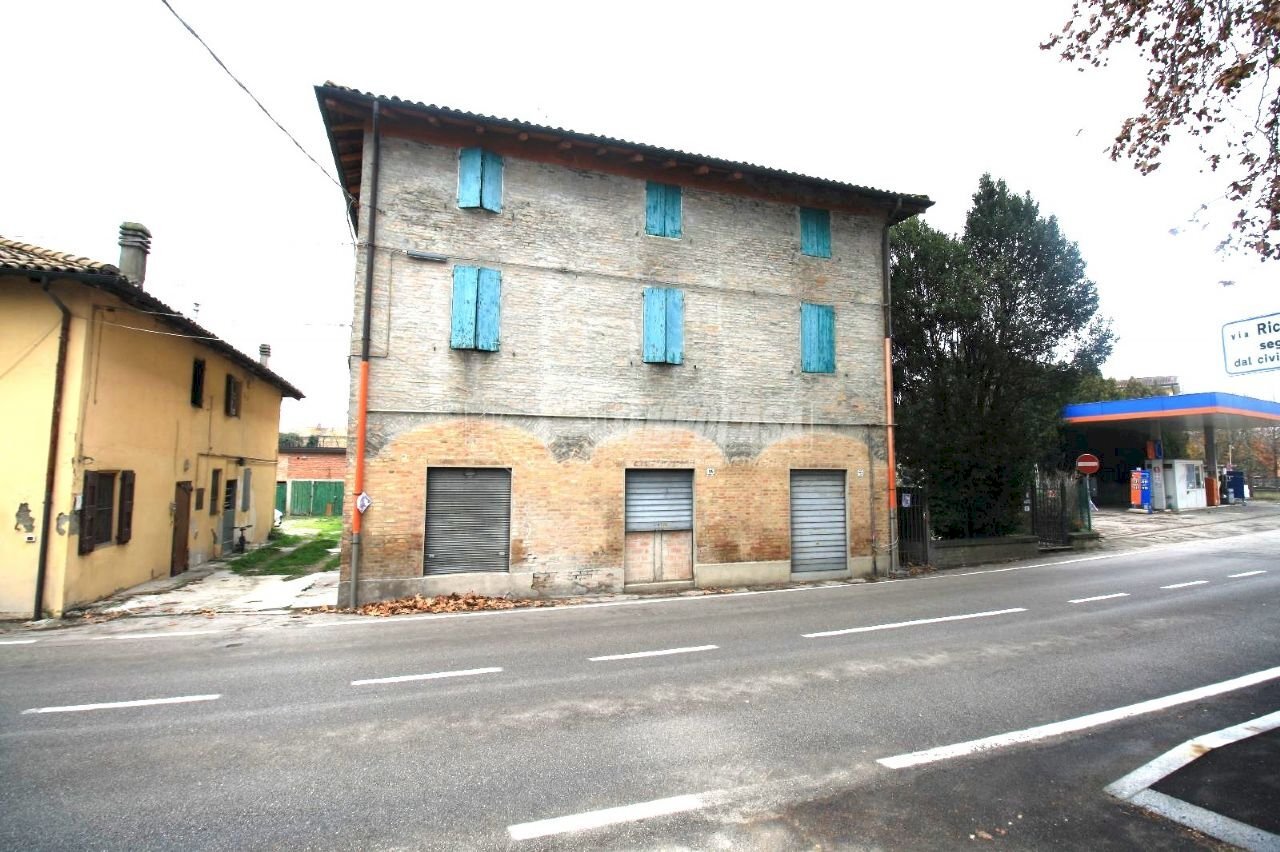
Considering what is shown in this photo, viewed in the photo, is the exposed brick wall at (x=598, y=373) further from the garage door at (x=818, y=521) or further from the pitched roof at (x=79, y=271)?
the pitched roof at (x=79, y=271)

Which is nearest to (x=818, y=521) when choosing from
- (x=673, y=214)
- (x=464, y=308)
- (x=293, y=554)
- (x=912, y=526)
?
(x=912, y=526)

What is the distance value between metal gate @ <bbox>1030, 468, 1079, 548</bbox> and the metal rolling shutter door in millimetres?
12287

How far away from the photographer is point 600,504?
13.2m

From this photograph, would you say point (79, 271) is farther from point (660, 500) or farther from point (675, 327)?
point (660, 500)

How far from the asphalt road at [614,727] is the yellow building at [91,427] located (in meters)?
2.04

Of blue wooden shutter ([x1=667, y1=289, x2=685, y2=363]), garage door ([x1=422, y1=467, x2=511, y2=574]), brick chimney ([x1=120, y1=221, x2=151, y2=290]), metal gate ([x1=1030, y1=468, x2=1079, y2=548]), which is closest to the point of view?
garage door ([x1=422, y1=467, x2=511, y2=574])

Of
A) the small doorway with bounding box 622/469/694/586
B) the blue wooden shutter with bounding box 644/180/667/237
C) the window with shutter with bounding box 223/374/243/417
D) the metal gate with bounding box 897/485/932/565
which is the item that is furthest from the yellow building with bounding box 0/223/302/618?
the metal gate with bounding box 897/485/932/565

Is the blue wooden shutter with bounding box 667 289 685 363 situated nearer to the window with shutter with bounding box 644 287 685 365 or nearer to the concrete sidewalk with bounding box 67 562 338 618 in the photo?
the window with shutter with bounding box 644 287 685 365

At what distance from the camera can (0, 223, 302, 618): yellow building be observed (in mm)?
10281

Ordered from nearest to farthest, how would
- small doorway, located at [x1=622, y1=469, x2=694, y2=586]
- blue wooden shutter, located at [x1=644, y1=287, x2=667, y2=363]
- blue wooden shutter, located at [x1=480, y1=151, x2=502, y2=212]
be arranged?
blue wooden shutter, located at [x1=480, y1=151, x2=502, y2=212] → small doorway, located at [x1=622, y1=469, x2=694, y2=586] → blue wooden shutter, located at [x1=644, y1=287, x2=667, y2=363]

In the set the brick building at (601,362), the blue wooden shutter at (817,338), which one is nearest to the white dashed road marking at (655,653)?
the brick building at (601,362)

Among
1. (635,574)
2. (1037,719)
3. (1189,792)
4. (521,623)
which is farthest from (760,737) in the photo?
(635,574)

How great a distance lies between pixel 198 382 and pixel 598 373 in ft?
35.7

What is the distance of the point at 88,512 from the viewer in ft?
36.0
